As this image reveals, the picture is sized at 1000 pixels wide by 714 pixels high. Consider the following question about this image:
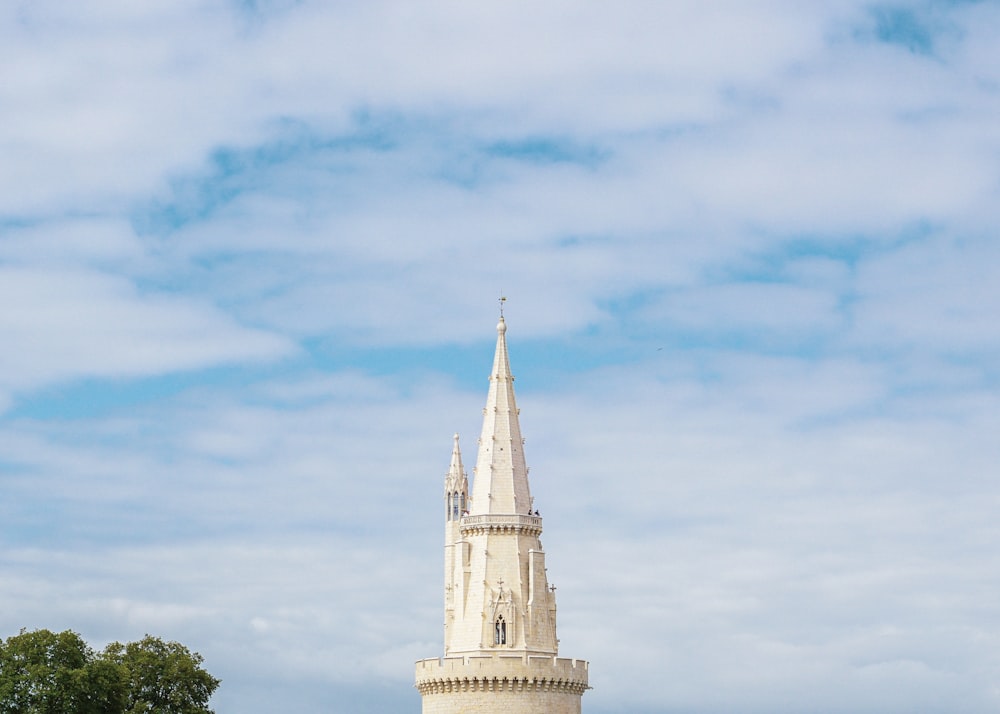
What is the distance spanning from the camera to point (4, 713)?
316 feet

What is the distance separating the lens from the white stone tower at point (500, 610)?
100 metres

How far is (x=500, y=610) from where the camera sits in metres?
101

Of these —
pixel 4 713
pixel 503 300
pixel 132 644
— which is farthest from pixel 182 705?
pixel 503 300

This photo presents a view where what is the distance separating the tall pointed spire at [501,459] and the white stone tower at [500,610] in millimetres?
62

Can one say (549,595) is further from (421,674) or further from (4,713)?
(4,713)

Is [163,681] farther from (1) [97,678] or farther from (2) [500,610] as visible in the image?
(2) [500,610]

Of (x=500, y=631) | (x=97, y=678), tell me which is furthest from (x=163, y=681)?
(x=500, y=631)

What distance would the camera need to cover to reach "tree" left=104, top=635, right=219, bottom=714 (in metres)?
106

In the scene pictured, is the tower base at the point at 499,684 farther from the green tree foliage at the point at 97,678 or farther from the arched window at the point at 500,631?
the green tree foliage at the point at 97,678

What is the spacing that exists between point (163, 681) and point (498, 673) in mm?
22338

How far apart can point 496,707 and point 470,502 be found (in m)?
12.8

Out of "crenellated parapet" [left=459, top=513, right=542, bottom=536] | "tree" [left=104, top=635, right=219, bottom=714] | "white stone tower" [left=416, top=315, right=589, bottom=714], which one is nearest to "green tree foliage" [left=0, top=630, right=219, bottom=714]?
"tree" [left=104, top=635, right=219, bottom=714]

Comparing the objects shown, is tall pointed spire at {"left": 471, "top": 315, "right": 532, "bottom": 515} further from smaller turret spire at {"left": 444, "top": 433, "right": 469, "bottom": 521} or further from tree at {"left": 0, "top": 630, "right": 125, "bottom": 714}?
tree at {"left": 0, "top": 630, "right": 125, "bottom": 714}

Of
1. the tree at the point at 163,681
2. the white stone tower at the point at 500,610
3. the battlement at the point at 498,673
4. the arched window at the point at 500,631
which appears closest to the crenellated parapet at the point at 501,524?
the white stone tower at the point at 500,610
